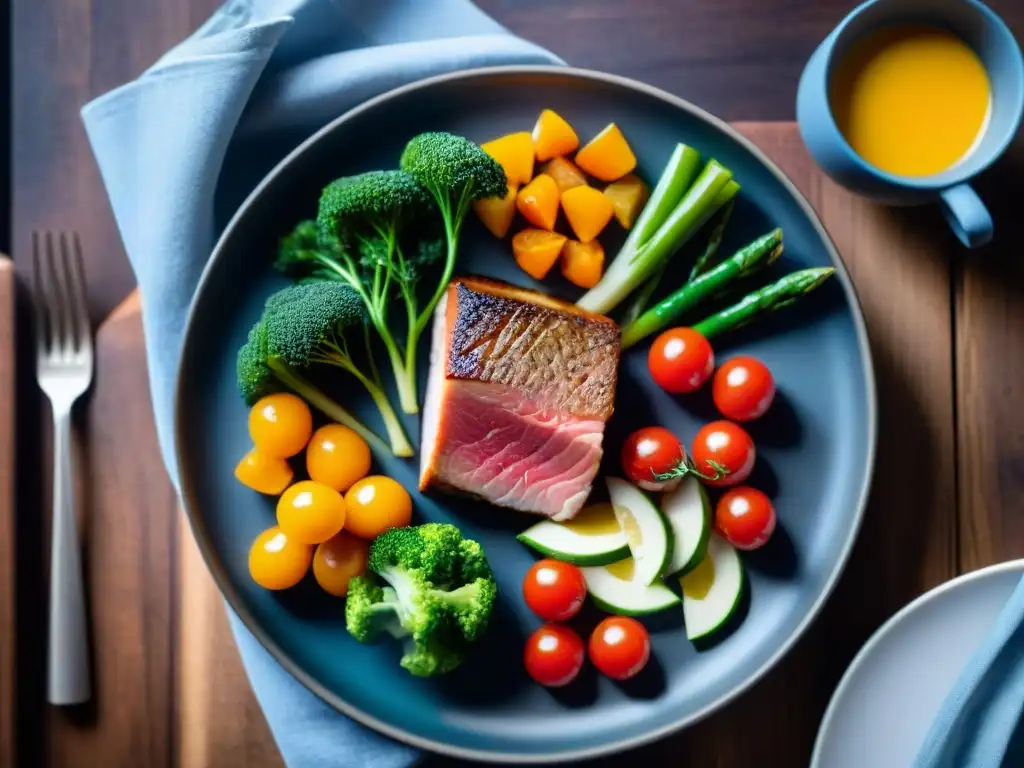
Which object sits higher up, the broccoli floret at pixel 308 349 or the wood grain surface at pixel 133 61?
the wood grain surface at pixel 133 61

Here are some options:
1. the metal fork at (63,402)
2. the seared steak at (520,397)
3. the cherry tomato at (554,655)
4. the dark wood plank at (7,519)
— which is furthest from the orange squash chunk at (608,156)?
the dark wood plank at (7,519)

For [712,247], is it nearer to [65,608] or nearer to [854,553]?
[854,553]

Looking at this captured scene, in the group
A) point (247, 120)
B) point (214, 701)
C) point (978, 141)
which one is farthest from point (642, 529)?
point (247, 120)

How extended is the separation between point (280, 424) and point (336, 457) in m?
0.16

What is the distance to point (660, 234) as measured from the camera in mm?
2506

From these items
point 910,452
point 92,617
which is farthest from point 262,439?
point 910,452

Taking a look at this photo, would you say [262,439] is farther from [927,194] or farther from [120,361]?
[927,194]

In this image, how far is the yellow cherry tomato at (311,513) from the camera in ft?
7.61

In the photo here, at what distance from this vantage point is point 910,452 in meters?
2.55

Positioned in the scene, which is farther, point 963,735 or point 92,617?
point 92,617

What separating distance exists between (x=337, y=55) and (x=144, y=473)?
1.20 m

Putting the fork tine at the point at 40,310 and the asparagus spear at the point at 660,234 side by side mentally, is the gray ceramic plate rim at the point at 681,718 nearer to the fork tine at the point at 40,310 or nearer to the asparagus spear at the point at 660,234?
the asparagus spear at the point at 660,234

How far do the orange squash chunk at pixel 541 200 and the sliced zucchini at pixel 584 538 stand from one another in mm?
735

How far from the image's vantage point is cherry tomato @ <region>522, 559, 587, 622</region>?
2375 mm
